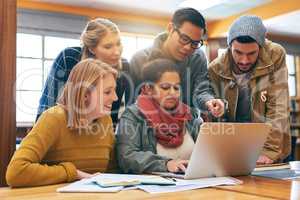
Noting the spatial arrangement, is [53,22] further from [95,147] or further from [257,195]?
[257,195]

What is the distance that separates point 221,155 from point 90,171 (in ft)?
1.43

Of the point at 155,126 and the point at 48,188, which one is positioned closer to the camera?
the point at 48,188

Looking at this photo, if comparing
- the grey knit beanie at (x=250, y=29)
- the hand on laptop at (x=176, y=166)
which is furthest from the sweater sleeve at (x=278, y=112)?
the hand on laptop at (x=176, y=166)

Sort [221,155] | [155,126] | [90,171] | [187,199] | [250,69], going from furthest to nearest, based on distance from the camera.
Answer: [250,69] → [155,126] → [90,171] → [221,155] → [187,199]

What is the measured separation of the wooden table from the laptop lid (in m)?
0.11

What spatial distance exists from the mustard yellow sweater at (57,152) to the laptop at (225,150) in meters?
0.23

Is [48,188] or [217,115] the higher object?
[217,115]

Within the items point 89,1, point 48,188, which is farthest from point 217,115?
point 89,1

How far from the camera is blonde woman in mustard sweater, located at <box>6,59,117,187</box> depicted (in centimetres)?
110

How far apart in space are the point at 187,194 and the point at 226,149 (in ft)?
0.90

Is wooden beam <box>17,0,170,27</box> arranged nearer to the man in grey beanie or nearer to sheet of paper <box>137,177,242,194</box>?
the man in grey beanie

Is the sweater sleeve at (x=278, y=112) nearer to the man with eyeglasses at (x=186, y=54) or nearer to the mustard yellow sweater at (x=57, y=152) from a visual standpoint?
the man with eyeglasses at (x=186, y=54)

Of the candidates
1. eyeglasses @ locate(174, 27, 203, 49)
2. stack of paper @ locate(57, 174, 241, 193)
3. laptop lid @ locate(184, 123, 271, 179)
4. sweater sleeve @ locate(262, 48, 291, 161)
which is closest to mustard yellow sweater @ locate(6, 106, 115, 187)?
stack of paper @ locate(57, 174, 241, 193)

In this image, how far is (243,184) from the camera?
1062 millimetres
